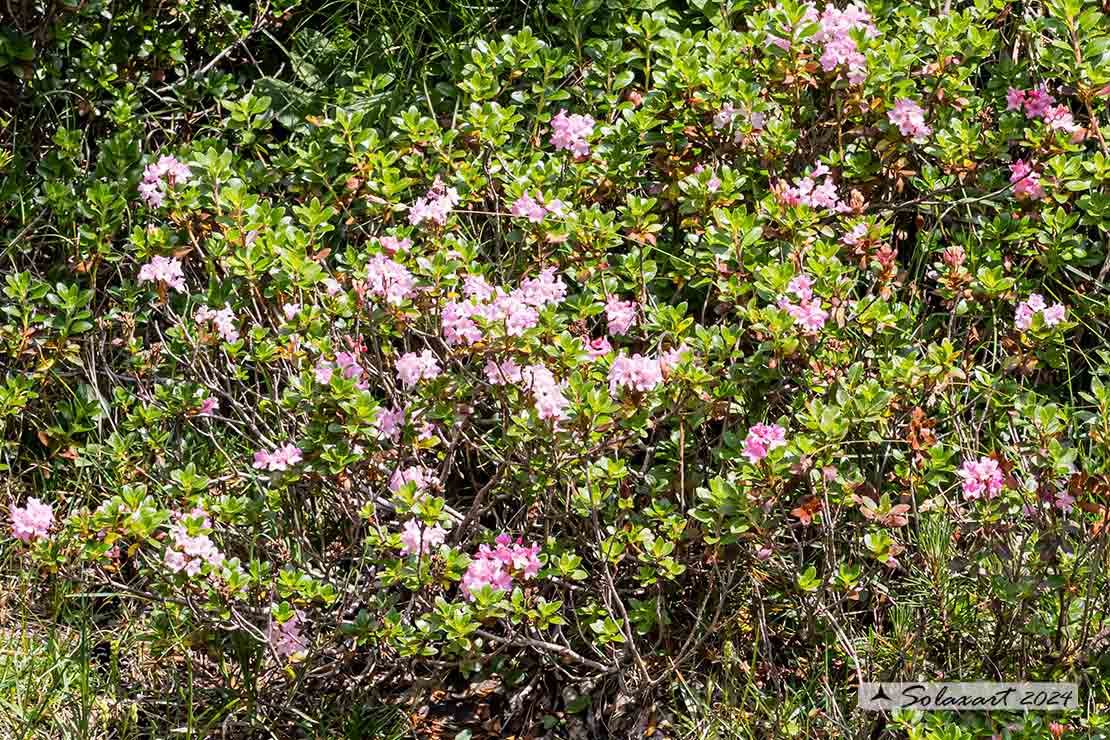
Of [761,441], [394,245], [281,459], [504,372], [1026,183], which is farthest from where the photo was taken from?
[1026,183]

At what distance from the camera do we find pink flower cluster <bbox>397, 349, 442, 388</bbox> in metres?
2.67

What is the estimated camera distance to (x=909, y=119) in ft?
10.3

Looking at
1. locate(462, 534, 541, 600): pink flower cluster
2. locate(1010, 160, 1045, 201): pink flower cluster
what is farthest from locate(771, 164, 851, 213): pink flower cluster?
locate(462, 534, 541, 600): pink flower cluster

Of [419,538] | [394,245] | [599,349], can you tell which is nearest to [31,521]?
[419,538]

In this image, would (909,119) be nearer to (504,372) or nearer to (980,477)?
(980,477)

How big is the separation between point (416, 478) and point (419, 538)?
0.15m

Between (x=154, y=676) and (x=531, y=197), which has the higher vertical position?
(x=531, y=197)

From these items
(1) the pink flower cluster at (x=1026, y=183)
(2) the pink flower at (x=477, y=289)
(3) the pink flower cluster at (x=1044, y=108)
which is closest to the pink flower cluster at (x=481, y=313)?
(2) the pink flower at (x=477, y=289)

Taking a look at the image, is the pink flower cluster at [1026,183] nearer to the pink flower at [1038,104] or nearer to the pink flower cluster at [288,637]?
the pink flower at [1038,104]

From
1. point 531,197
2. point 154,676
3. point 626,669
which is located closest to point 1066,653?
point 626,669

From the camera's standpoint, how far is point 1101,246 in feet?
10.9

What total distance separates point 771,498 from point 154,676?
1480 millimetres

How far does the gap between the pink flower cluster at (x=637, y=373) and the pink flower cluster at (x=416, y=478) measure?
45cm

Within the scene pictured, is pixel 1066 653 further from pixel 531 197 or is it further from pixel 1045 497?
pixel 531 197
